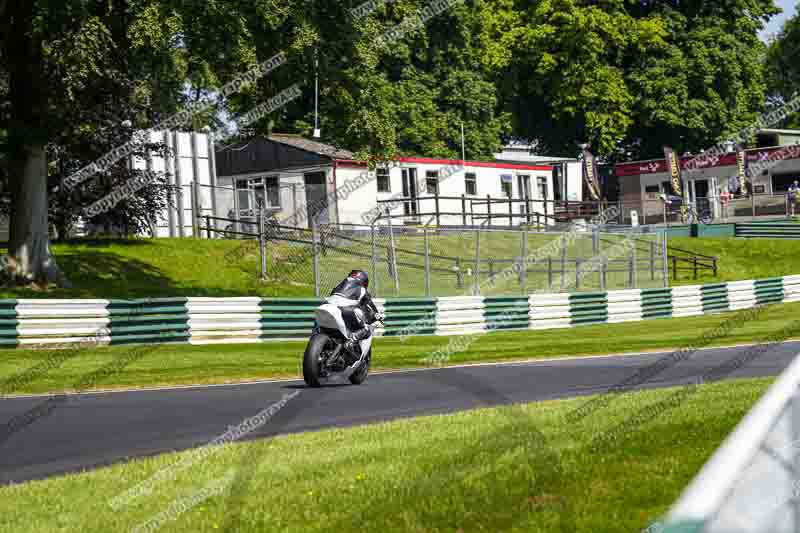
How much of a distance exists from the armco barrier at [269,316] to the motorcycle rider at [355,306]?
25.2 ft

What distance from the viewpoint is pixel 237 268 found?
3164 centimetres

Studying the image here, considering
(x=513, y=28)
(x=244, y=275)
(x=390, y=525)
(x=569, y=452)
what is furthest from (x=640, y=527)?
(x=513, y=28)

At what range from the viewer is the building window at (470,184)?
155 ft

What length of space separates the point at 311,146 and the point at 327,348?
96.7 feet

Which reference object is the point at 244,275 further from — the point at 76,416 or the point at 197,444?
the point at 197,444

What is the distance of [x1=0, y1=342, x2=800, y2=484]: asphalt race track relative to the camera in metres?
9.59

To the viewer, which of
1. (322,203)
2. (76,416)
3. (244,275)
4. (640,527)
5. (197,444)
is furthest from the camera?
(322,203)

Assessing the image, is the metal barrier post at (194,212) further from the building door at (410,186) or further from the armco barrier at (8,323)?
the armco barrier at (8,323)

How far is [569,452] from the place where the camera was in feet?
24.3

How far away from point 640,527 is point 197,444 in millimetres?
5103

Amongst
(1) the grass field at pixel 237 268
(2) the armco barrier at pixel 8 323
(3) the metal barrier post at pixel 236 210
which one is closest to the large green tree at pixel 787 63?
(1) the grass field at pixel 237 268

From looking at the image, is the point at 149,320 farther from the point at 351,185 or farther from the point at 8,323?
the point at 351,185

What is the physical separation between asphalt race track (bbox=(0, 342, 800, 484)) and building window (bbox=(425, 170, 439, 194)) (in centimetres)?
2783

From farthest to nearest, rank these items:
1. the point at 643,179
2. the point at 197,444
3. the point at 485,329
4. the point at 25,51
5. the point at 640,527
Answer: the point at 643,179 → the point at 485,329 → the point at 25,51 → the point at 197,444 → the point at 640,527
